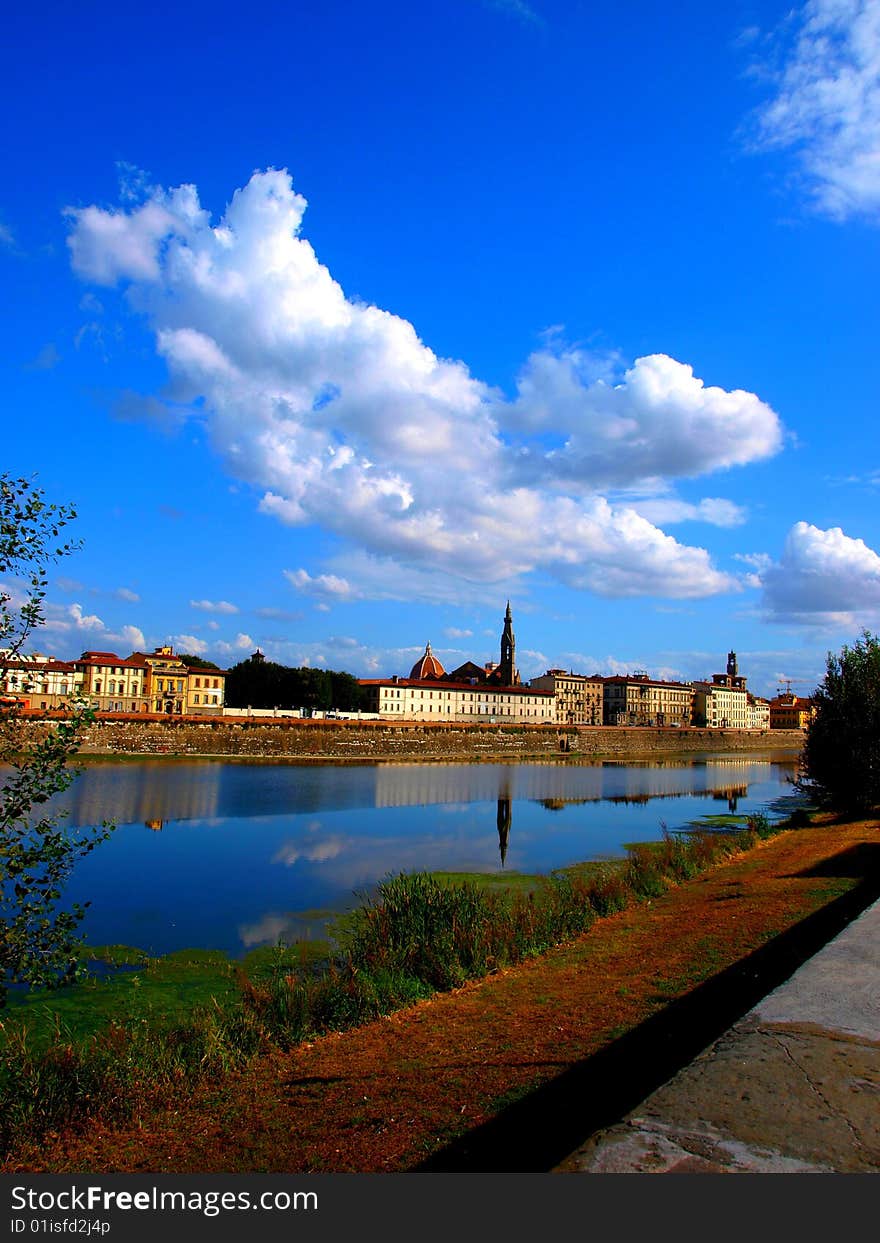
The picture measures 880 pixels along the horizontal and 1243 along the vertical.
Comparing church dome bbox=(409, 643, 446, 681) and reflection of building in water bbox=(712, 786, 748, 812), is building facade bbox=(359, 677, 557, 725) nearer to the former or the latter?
church dome bbox=(409, 643, 446, 681)

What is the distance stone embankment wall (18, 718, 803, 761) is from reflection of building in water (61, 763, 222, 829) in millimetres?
4635

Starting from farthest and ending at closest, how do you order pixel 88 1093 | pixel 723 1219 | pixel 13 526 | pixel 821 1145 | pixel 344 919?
pixel 344 919 → pixel 88 1093 → pixel 13 526 → pixel 821 1145 → pixel 723 1219

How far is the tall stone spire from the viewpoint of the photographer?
153125 millimetres

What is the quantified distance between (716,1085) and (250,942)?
11999 millimetres

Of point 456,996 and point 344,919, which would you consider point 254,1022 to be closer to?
point 456,996

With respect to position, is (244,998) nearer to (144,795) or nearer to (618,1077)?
(618,1077)

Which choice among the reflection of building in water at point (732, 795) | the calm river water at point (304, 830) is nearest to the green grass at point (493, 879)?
the calm river water at point (304, 830)

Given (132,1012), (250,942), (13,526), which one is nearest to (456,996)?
(132,1012)

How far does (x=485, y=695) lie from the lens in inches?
5207

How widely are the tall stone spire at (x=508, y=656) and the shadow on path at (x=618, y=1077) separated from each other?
467 ft

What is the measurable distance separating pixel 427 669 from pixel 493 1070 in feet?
457

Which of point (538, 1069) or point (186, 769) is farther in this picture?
point (186, 769)

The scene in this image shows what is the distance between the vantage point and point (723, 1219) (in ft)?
10.3

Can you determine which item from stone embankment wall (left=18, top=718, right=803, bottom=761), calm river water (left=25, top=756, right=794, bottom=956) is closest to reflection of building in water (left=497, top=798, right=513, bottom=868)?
calm river water (left=25, top=756, right=794, bottom=956)
